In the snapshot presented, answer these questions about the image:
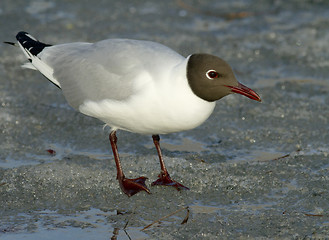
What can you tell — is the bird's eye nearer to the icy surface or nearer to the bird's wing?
the bird's wing

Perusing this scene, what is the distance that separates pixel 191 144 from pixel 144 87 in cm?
153

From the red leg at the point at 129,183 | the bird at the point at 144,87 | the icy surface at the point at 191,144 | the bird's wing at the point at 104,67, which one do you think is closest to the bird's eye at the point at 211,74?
the bird at the point at 144,87

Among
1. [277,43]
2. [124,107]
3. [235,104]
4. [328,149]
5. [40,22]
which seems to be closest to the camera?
[124,107]

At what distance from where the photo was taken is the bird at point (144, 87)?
4765 millimetres

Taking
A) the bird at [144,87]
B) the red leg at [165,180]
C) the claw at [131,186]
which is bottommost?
the claw at [131,186]

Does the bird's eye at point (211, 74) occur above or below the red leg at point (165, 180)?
above

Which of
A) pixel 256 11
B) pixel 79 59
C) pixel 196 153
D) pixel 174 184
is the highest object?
pixel 256 11

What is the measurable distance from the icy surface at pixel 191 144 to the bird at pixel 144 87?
0.38 metres

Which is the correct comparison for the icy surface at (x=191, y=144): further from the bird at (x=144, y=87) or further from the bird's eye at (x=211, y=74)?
the bird's eye at (x=211, y=74)

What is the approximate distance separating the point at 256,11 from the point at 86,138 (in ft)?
14.8

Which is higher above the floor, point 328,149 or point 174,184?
point 328,149

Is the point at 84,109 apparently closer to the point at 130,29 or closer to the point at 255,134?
the point at 255,134

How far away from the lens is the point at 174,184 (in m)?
5.26

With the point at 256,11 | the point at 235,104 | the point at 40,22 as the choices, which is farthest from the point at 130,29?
the point at 235,104
